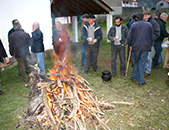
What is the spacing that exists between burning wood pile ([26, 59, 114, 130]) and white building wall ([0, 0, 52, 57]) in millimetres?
5840

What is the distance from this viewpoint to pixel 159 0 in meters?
46.0

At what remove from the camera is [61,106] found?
360 cm

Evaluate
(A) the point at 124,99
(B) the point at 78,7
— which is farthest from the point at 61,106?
(B) the point at 78,7

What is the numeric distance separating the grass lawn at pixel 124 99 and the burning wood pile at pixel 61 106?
16.1 inches

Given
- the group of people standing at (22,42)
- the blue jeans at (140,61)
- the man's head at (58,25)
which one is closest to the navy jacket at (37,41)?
the group of people standing at (22,42)

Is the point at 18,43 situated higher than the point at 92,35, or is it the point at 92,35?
the point at 92,35

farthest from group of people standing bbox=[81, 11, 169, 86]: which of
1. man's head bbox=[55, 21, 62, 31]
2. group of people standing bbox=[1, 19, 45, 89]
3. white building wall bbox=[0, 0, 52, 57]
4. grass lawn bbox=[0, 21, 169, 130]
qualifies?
white building wall bbox=[0, 0, 52, 57]

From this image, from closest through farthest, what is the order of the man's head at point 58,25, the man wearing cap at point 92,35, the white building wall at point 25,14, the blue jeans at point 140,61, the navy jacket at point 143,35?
the navy jacket at point 143,35 → the blue jeans at point 140,61 → the man wearing cap at point 92,35 → the man's head at point 58,25 → the white building wall at point 25,14

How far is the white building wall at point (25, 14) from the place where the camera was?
831 cm

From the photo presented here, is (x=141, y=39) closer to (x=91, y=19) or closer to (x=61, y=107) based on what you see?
(x=91, y=19)

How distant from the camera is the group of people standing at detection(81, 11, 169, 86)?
17.4 feet

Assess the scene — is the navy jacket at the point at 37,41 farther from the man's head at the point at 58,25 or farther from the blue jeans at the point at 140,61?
the blue jeans at the point at 140,61

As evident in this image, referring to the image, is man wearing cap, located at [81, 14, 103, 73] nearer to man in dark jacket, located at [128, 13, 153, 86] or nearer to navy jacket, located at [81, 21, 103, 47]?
navy jacket, located at [81, 21, 103, 47]

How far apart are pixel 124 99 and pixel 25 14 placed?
23.8 feet
